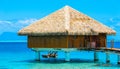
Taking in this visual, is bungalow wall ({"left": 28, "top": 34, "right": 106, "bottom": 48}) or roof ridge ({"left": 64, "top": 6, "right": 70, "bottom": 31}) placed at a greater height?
roof ridge ({"left": 64, "top": 6, "right": 70, "bottom": 31})

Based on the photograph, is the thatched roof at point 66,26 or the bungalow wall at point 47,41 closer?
the thatched roof at point 66,26

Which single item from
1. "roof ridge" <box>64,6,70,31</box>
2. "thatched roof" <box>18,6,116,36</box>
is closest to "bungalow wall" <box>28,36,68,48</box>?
"thatched roof" <box>18,6,116,36</box>

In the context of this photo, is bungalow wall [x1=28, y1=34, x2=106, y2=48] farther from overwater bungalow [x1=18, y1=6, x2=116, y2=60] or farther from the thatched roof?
the thatched roof

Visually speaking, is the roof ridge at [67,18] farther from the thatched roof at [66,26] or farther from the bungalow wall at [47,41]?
the bungalow wall at [47,41]

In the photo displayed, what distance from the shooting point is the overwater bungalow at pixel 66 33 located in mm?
30766

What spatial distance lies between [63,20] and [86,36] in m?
1.92

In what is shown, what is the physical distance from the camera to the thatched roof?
30.7 m

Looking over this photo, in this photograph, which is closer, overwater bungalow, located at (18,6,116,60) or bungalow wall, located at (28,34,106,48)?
overwater bungalow, located at (18,6,116,60)

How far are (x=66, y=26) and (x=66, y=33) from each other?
732 millimetres

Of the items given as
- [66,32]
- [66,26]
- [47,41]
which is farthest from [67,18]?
[47,41]

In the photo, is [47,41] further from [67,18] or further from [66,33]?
[67,18]

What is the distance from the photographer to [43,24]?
3180 centimetres

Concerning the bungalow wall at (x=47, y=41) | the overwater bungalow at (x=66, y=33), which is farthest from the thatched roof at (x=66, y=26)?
the bungalow wall at (x=47, y=41)

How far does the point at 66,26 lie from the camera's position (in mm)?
30938
